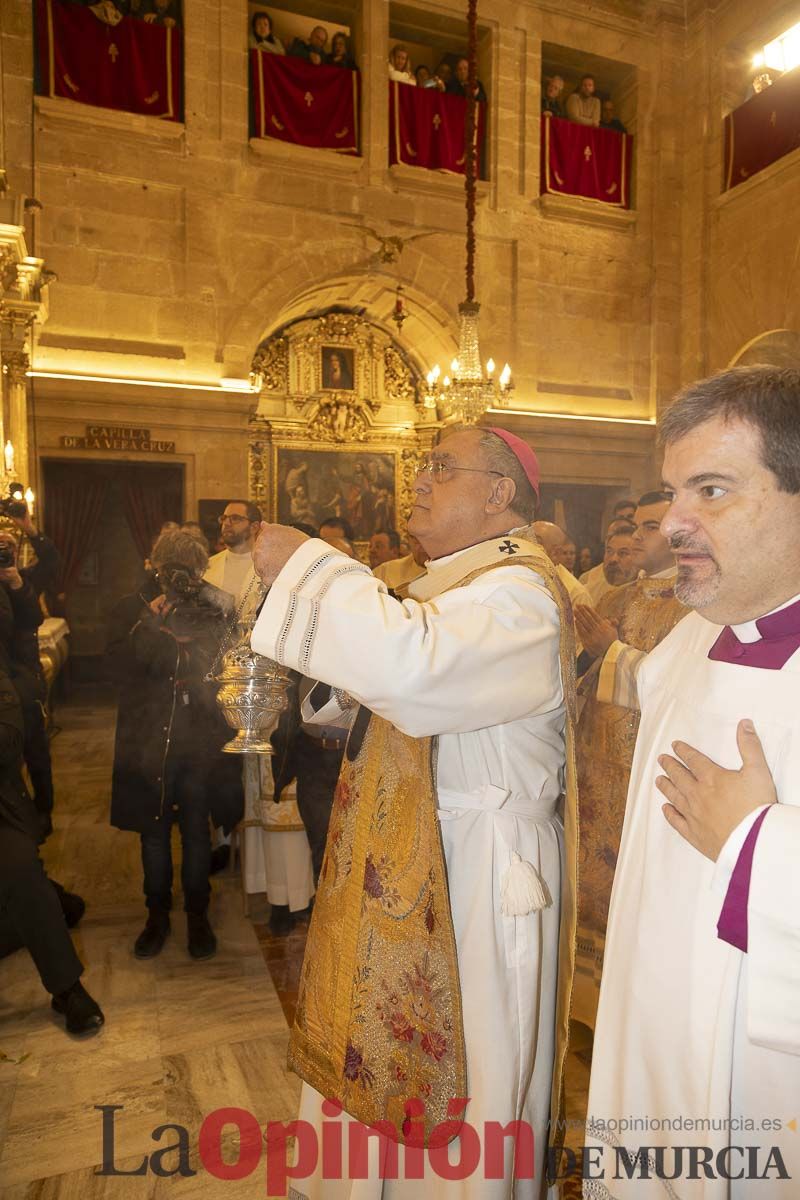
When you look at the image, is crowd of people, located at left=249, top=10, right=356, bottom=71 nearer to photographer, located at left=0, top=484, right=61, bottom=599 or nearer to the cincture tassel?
photographer, located at left=0, top=484, right=61, bottom=599

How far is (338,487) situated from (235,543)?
25.1ft

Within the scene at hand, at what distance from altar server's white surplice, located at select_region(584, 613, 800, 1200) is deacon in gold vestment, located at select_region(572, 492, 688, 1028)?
1.51 metres

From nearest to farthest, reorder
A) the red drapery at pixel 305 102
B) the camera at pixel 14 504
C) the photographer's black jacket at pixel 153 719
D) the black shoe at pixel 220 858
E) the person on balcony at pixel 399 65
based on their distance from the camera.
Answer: the photographer's black jacket at pixel 153 719
the camera at pixel 14 504
the black shoe at pixel 220 858
the red drapery at pixel 305 102
the person on balcony at pixel 399 65

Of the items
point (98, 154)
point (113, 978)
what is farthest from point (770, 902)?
point (98, 154)

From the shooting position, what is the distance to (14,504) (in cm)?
422

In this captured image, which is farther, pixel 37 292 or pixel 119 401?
pixel 119 401

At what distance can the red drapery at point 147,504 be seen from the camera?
32.0 feet

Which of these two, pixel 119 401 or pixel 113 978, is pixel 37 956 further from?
pixel 119 401

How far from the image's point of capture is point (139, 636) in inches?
132

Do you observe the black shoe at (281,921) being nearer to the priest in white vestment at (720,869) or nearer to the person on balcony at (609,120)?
the priest in white vestment at (720,869)

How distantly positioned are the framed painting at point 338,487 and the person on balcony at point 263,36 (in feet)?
16.3

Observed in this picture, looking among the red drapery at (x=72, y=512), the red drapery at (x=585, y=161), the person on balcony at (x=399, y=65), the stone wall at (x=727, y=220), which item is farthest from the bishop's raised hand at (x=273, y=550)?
the red drapery at (x=585, y=161)

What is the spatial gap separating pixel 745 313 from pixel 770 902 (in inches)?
Result: 434

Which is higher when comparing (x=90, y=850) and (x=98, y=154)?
(x=98, y=154)
